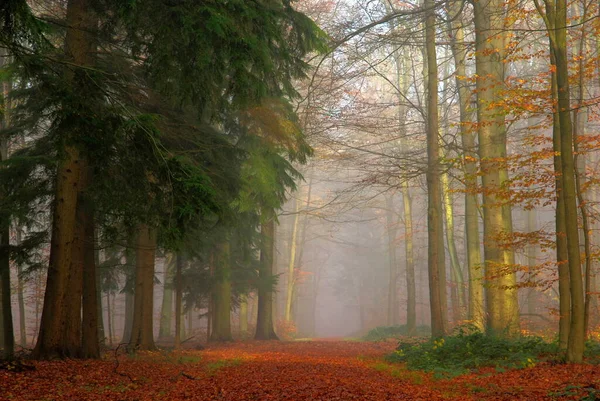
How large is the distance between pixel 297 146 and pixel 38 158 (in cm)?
614

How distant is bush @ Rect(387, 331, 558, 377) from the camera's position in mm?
9062

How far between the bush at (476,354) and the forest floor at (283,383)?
0.44m

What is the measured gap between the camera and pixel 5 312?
11.6 m

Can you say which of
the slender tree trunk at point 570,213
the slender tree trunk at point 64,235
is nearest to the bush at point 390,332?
the slender tree trunk at point 570,213

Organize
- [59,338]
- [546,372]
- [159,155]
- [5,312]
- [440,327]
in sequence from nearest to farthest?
[159,155] < [546,372] < [59,338] < [5,312] < [440,327]

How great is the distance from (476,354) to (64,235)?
851cm

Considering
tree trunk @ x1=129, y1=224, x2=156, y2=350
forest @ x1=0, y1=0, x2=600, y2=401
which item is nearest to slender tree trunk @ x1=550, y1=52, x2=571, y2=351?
forest @ x1=0, y1=0, x2=600, y2=401

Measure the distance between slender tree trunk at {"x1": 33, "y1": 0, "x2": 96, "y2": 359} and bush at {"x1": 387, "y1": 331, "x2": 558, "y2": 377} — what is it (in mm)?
7068

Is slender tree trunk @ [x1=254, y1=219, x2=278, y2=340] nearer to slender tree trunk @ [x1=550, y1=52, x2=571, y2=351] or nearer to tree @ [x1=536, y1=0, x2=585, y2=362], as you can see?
slender tree trunk @ [x1=550, y1=52, x2=571, y2=351]

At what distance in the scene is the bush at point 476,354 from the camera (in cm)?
906

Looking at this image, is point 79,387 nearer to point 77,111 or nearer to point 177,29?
point 77,111

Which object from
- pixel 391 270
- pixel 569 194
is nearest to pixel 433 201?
pixel 569 194

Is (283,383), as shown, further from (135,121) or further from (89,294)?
(89,294)

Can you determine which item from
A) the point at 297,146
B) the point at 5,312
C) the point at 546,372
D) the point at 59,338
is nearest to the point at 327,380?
the point at 546,372
